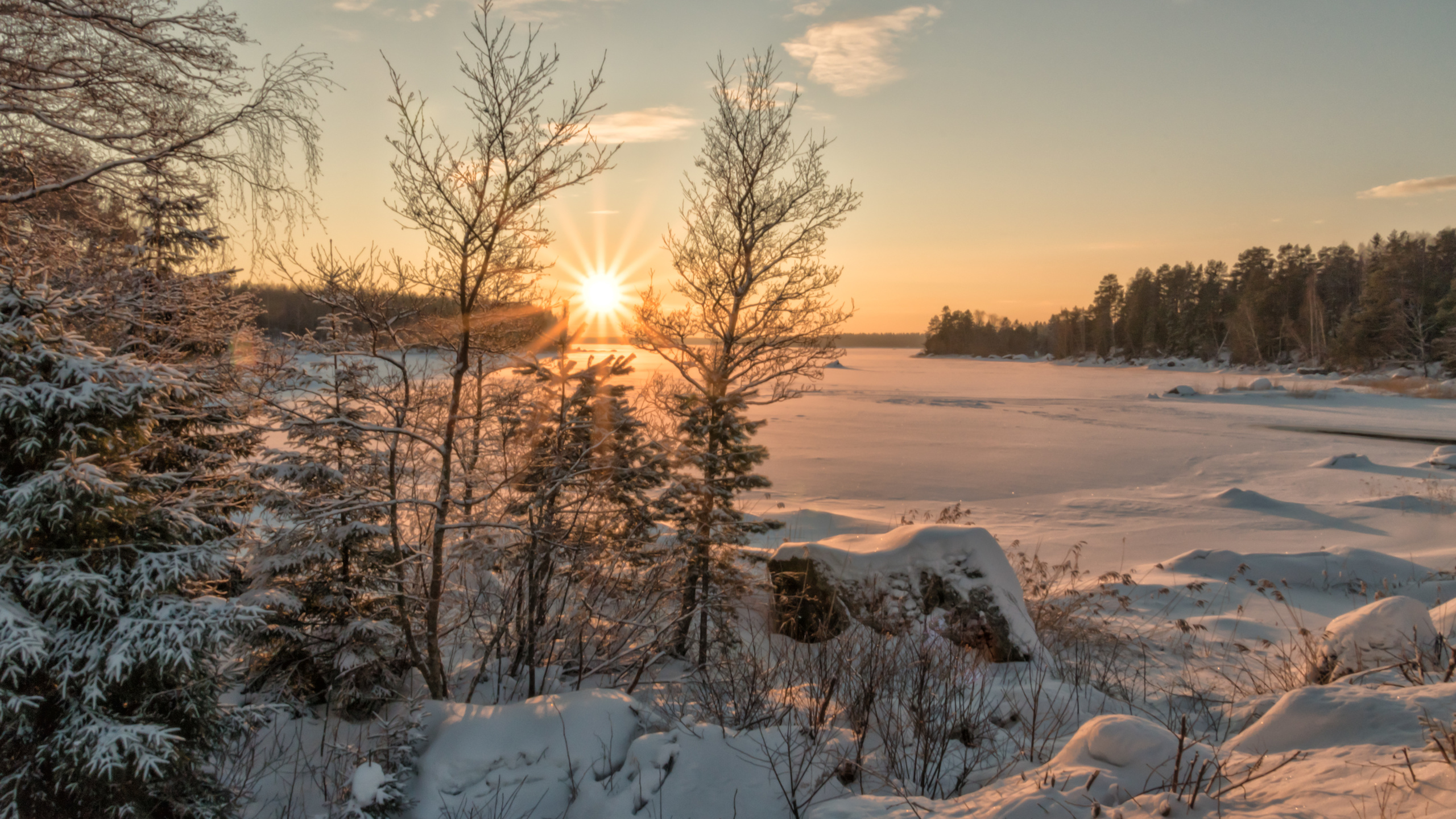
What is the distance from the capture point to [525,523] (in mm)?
7316

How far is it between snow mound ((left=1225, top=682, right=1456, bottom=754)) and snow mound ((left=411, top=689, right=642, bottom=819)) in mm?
3571

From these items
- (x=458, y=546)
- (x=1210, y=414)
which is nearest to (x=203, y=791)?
(x=458, y=546)

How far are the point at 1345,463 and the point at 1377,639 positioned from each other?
786 inches

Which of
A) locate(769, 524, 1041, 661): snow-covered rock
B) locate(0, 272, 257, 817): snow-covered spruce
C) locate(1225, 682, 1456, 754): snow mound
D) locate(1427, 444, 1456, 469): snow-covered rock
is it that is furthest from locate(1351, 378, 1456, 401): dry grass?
locate(0, 272, 257, 817): snow-covered spruce

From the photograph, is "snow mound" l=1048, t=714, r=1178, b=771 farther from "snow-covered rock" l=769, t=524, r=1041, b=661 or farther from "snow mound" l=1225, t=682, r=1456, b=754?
"snow-covered rock" l=769, t=524, r=1041, b=661

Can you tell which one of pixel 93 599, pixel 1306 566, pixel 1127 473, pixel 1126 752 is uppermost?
pixel 93 599

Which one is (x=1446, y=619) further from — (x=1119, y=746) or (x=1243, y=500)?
(x=1243, y=500)

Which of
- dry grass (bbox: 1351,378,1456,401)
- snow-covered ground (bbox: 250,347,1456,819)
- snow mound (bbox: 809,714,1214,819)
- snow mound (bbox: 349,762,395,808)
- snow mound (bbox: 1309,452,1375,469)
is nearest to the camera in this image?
snow mound (bbox: 809,714,1214,819)

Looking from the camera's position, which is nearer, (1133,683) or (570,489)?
(1133,683)

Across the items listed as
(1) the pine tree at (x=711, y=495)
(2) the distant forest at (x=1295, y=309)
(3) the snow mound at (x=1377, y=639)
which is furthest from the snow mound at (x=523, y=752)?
(2) the distant forest at (x=1295, y=309)

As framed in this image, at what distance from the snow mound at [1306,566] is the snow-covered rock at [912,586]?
4384 mm

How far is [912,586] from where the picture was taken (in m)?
8.63

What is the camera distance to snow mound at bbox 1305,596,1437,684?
462 centimetres

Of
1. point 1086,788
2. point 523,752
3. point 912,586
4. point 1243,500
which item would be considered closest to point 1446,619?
point 912,586
